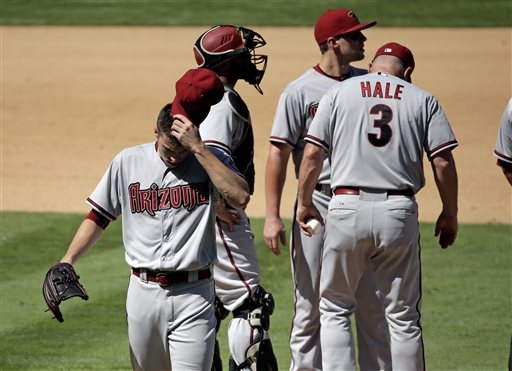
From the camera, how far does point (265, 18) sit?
854 inches

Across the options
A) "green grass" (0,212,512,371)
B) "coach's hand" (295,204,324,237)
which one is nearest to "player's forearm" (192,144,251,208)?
"coach's hand" (295,204,324,237)

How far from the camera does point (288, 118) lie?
5816 mm

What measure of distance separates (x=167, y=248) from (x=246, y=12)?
17891 millimetres

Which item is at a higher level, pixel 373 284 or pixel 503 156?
pixel 503 156

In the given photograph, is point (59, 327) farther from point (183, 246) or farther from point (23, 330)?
point (183, 246)

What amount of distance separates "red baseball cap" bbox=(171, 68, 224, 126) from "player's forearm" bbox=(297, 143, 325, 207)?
0.88m

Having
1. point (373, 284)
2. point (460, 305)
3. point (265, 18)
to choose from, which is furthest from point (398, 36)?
point (373, 284)

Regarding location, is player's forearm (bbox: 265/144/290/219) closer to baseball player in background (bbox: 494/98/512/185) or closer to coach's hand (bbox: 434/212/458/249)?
coach's hand (bbox: 434/212/458/249)

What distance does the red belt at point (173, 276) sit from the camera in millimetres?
4500

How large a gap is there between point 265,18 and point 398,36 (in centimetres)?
314

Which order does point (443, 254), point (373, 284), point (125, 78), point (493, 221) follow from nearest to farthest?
1. point (373, 284)
2. point (443, 254)
3. point (493, 221)
4. point (125, 78)

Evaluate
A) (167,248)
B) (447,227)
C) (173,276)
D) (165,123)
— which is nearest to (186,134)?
(165,123)

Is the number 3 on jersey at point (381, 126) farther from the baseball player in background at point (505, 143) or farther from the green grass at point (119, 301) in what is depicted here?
the green grass at point (119, 301)

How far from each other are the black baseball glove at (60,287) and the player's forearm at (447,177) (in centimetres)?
187
